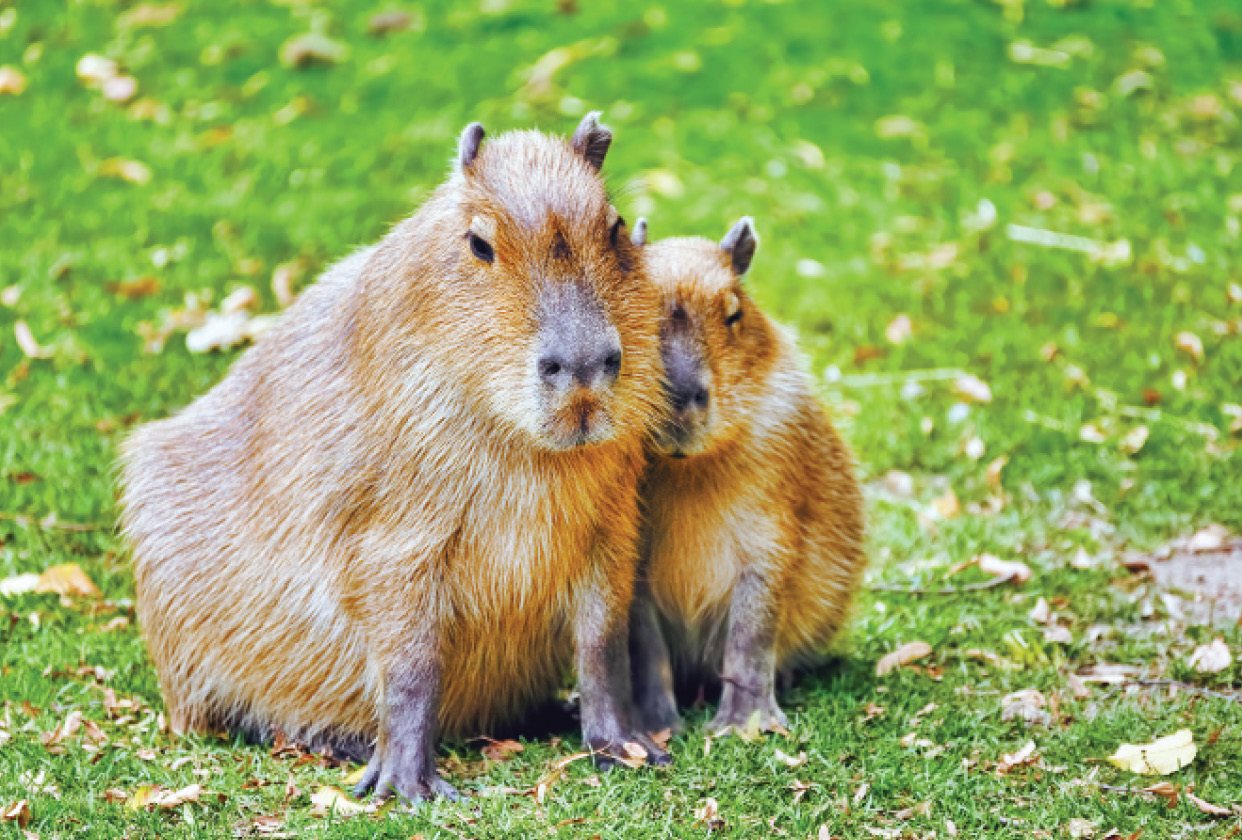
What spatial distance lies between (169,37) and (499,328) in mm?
7029

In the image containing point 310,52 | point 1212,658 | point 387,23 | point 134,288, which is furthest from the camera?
point 387,23

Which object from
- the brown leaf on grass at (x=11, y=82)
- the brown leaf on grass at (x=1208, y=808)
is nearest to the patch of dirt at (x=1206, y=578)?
the brown leaf on grass at (x=1208, y=808)

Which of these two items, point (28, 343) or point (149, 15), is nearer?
point (28, 343)

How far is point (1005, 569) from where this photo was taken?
19.2 feet

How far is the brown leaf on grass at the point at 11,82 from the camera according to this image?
948 cm

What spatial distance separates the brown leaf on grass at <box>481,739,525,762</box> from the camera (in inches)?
175

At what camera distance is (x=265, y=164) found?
29.4ft

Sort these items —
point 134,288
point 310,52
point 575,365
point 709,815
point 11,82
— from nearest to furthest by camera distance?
point 575,365
point 709,815
point 134,288
point 11,82
point 310,52

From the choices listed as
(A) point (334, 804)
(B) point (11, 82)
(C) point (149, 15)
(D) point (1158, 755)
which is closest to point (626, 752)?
(A) point (334, 804)

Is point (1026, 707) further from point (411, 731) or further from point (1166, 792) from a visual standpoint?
point (411, 731)

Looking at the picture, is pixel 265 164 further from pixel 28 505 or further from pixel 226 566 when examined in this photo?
pixel 226 566

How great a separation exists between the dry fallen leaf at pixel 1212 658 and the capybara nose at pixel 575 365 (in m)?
2.25

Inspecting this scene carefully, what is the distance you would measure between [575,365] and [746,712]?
4.32ft

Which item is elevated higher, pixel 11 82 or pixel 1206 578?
pixel 11 82
